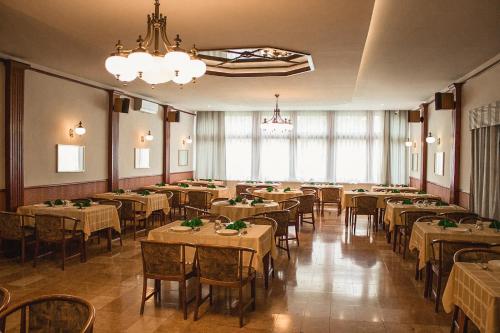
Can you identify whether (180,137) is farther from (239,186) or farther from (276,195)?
(276,195)

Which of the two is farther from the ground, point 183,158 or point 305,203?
point 183,158

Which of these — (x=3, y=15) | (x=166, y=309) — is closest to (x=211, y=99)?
(x=3, y=15)

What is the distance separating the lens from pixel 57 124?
26.0ft

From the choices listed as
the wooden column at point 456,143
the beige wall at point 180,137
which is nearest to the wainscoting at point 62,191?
the beige wall at point 180,137

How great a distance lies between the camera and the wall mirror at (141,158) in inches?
431

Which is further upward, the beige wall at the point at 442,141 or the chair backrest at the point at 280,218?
the beige wall at the point at 442,141

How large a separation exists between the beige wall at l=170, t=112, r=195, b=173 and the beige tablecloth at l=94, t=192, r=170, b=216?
429 cm

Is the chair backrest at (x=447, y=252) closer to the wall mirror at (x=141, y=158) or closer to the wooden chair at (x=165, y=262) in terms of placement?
the wooden chair at (x=165, y=262)

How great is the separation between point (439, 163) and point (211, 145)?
8018 millimetres

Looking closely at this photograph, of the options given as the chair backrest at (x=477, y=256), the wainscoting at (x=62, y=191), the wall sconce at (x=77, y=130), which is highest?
the wall sconce at (x=77, y=130)

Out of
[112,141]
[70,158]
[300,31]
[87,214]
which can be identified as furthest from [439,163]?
[70,158]

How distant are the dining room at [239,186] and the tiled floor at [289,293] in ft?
0.10

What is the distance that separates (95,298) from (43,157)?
3920 millimetres

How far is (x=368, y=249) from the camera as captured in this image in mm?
7258
